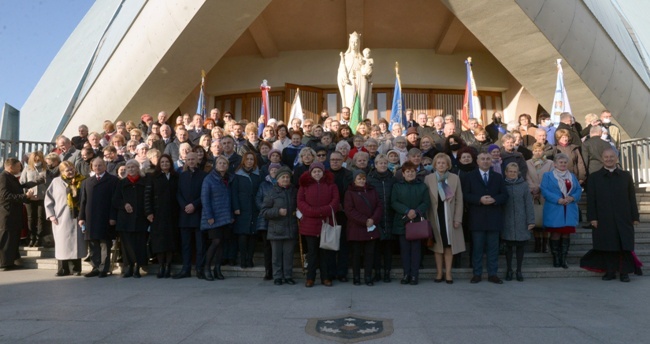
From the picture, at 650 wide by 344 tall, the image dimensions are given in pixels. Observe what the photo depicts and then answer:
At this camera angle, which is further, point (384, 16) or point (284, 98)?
point (284, 98)

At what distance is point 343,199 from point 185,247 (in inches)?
89.2

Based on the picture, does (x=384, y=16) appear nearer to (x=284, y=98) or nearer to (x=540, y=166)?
(x=284, y=98)

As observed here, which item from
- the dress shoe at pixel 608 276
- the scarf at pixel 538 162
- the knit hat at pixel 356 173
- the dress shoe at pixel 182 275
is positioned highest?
the scarf at pixel 538 162

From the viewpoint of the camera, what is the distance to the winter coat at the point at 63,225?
7.22 meters

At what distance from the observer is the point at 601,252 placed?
678 centimetres

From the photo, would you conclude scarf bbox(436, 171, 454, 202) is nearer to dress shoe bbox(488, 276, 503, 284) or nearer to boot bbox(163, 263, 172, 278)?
dress shoe bbox(488, 276, 503, 284)

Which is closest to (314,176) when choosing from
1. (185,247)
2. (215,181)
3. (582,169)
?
(215,181)

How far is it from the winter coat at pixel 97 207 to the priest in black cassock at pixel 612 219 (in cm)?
652

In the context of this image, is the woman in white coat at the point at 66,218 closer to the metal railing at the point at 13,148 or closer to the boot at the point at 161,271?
the boot at the point at 161,271

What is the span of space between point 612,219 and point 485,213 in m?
1.70

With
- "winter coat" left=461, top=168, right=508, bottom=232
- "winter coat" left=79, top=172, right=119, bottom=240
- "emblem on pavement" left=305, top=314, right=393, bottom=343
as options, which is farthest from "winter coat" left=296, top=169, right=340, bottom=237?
"winter coat" left=79, top=172, right=119, bottom=240

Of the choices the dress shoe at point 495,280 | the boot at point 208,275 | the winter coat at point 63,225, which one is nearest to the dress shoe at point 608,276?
the dress shoe at point 495,280

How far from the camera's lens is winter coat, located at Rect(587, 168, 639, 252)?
6.57 m

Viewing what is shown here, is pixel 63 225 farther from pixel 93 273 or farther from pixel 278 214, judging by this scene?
pixel 278 214
